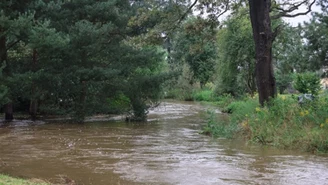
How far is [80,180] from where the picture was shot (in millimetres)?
7492

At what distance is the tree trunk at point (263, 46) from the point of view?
14727 mm

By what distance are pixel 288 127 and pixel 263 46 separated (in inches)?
164

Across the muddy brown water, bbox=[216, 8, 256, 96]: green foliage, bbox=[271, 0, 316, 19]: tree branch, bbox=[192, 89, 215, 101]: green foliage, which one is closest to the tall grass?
the muddy brown water

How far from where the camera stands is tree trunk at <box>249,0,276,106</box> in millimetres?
14727

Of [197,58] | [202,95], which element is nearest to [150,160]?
[202,95]

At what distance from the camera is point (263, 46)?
14.8m

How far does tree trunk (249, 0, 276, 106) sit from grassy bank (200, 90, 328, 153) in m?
1.16

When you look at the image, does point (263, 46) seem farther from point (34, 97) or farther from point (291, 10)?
point (34, 97)

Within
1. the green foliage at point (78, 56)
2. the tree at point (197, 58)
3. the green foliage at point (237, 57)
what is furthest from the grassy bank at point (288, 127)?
the tree at point (197, 58)

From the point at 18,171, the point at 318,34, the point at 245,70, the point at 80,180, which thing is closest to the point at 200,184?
the point at 80,180

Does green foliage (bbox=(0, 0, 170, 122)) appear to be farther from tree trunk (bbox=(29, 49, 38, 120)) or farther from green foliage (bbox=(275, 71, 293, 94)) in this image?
green foliage (bbox=(275, 71, 293, 94))

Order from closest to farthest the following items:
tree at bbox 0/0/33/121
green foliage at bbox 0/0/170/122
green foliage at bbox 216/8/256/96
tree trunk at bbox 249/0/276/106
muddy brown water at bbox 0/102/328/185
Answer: muddy brown water at bbox 0/102/328/185, tree trunk at bbox 249/0/276/106, tree at bbox 0/0/33/121, green foliage at bbox 0/0/170/122, green foliage at bbox 216/8/256/96

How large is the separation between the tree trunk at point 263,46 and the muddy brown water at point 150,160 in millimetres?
3093

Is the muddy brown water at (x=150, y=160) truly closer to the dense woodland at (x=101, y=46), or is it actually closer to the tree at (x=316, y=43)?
the dense woodland at (x=101, y=46)
